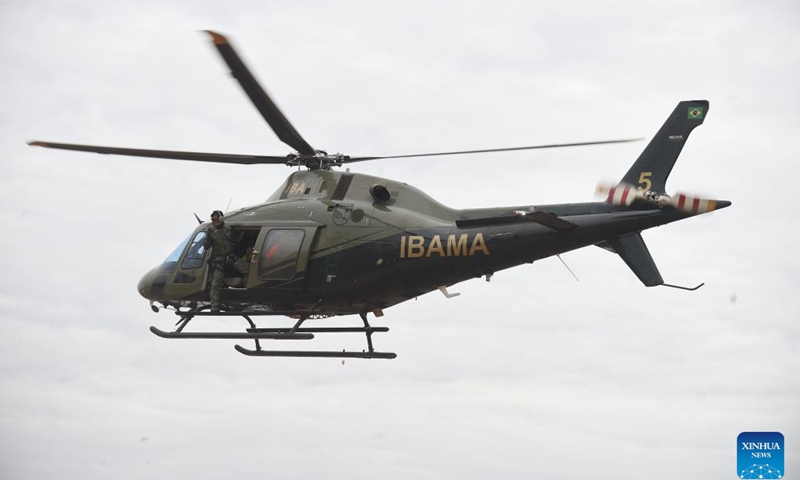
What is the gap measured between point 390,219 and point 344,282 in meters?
1.44

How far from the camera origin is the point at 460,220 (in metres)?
23.1

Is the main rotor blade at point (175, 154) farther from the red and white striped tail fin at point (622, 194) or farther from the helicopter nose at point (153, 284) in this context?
the red and white striped tail fin at point (622, 194)

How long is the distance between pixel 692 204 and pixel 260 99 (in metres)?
7.84

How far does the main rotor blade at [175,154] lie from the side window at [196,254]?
4.99 ft

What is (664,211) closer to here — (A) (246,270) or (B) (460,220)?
(B) (460,220)

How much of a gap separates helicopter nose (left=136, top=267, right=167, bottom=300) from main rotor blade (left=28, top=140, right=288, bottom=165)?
246 cm

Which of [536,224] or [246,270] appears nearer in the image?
[536,224]

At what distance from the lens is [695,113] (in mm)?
22062

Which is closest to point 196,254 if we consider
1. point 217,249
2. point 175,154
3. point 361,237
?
point 217,249

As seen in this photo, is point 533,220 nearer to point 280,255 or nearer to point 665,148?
point 665,148

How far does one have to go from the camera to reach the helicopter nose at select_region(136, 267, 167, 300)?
25141mm

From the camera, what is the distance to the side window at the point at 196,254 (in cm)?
2475

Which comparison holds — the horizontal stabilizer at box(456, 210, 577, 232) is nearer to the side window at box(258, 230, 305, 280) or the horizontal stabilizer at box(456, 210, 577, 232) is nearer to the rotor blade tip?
the side window at box(258, 230, 305, 280)

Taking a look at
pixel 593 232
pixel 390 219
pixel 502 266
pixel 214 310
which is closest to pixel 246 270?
pixel 214 310
